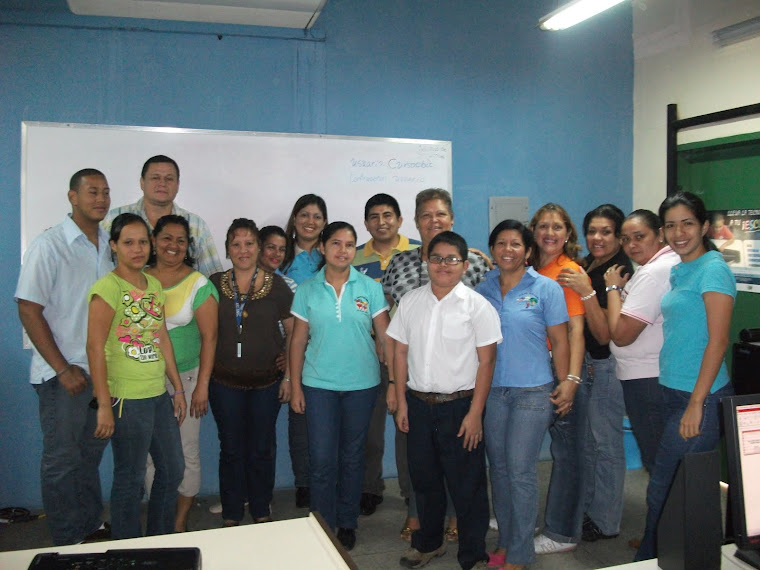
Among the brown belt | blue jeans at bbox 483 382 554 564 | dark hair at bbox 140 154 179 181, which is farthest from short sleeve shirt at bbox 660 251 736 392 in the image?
dark hair at bbox 140 154 179 181

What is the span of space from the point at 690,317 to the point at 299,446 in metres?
Result: 2.18

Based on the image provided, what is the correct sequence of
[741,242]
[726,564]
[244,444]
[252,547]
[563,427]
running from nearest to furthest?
[726,564]
[252,547]
[563,427]
[244,444]
[741,242]

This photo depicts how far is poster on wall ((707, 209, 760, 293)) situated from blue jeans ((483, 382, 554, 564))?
185 centimetres

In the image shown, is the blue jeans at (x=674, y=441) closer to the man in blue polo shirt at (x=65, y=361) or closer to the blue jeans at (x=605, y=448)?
the blue jeans at (x=605, y=448)

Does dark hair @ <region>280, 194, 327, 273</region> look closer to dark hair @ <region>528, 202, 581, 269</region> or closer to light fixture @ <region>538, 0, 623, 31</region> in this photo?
dark hair @ <region>528, 202, 581, 269</region>

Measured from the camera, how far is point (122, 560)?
1157 mm

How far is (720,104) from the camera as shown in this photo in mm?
3678

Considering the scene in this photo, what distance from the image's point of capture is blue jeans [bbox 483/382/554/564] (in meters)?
2.46

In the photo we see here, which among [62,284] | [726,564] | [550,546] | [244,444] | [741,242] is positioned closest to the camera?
[726,564]

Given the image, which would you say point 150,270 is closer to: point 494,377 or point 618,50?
point 494,377

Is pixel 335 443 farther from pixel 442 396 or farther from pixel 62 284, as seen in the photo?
pixel 62 284

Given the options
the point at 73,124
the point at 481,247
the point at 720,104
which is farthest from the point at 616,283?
the point at 73,124

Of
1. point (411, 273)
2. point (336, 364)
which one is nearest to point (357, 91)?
point (411, 273)

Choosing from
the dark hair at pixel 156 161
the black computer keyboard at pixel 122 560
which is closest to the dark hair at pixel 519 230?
the black computer keyboard at pixel 122 560
